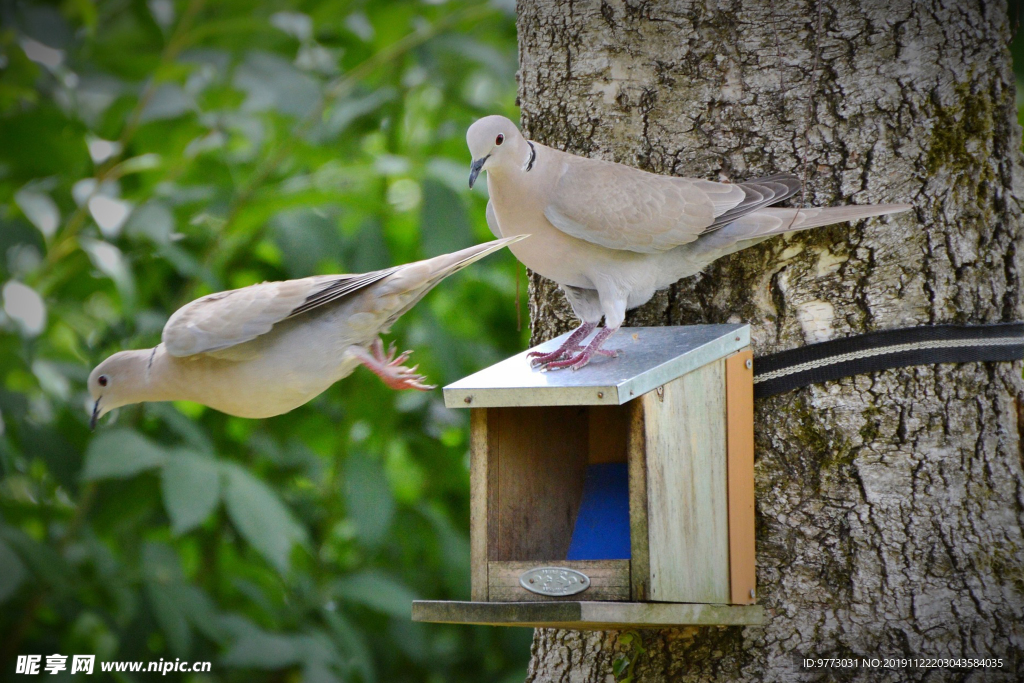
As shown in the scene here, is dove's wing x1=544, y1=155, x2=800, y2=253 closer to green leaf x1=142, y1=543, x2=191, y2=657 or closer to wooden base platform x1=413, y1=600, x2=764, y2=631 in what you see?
wooden base platform x1=413, y1=600, x2=764, y2=631

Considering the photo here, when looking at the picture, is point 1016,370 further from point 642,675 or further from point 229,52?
point 229,52

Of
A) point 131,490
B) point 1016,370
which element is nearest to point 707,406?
point 1016,370

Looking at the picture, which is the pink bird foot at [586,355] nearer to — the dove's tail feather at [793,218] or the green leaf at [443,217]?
the dove's tail feather at [793,218]

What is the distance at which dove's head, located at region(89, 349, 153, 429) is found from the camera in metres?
2.25

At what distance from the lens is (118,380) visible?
7.41ft

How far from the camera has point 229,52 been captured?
4109mm

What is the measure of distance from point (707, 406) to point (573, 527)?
48 centimetres

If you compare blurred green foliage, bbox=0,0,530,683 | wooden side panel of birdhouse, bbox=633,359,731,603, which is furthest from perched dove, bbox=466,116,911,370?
blurred green foliage, bbox=0,0,530,683

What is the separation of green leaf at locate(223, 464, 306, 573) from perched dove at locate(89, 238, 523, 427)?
3.88 ft

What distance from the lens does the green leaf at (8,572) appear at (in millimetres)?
3154

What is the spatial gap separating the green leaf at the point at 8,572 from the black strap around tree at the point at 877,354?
260 cm

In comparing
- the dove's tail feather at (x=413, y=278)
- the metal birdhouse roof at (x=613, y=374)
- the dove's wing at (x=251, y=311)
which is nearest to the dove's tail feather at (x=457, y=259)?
the dove's tail feather at (x=413, y=278)

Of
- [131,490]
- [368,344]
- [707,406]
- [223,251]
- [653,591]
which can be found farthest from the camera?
[223,251]

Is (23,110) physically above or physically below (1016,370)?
above
